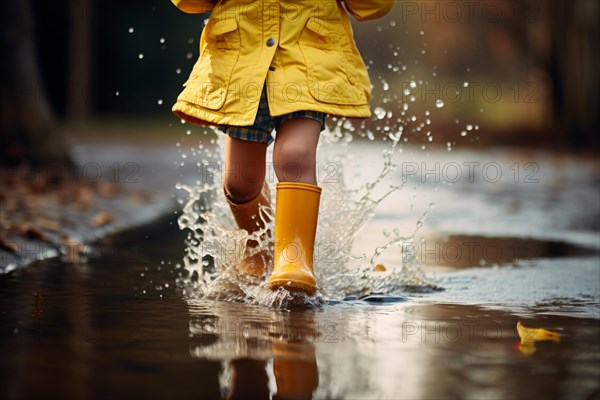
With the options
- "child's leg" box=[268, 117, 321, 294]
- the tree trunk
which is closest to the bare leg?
"child's leg" box=[268, 117, 321, 294]

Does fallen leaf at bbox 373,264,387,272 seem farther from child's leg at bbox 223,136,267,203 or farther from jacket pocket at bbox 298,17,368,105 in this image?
jacket pocket at bbox 298,17,368,105

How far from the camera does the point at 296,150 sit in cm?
395

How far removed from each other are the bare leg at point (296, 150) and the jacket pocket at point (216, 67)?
27 cm

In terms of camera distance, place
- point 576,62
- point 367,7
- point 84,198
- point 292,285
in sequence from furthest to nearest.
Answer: point 576,62
point 84,198
point 367,7
point 292,285

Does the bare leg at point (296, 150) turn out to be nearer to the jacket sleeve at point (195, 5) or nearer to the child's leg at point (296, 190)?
the child's leg at point (296, 190)

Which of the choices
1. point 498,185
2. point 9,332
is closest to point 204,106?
point 9,332

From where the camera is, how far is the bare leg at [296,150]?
13.0 feet

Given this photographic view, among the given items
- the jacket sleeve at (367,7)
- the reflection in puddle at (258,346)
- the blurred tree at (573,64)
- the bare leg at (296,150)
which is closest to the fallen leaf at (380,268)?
the bare leg at (296,150)

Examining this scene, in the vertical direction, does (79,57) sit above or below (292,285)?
above

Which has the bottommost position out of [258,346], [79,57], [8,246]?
[258,346]

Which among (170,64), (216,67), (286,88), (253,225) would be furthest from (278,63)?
(170,64)

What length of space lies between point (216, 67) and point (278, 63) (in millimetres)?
248

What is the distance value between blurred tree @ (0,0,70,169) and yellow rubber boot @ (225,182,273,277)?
5203 mm

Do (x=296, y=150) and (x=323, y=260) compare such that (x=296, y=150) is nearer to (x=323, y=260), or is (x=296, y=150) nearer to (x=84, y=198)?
(x=323, y=260)
